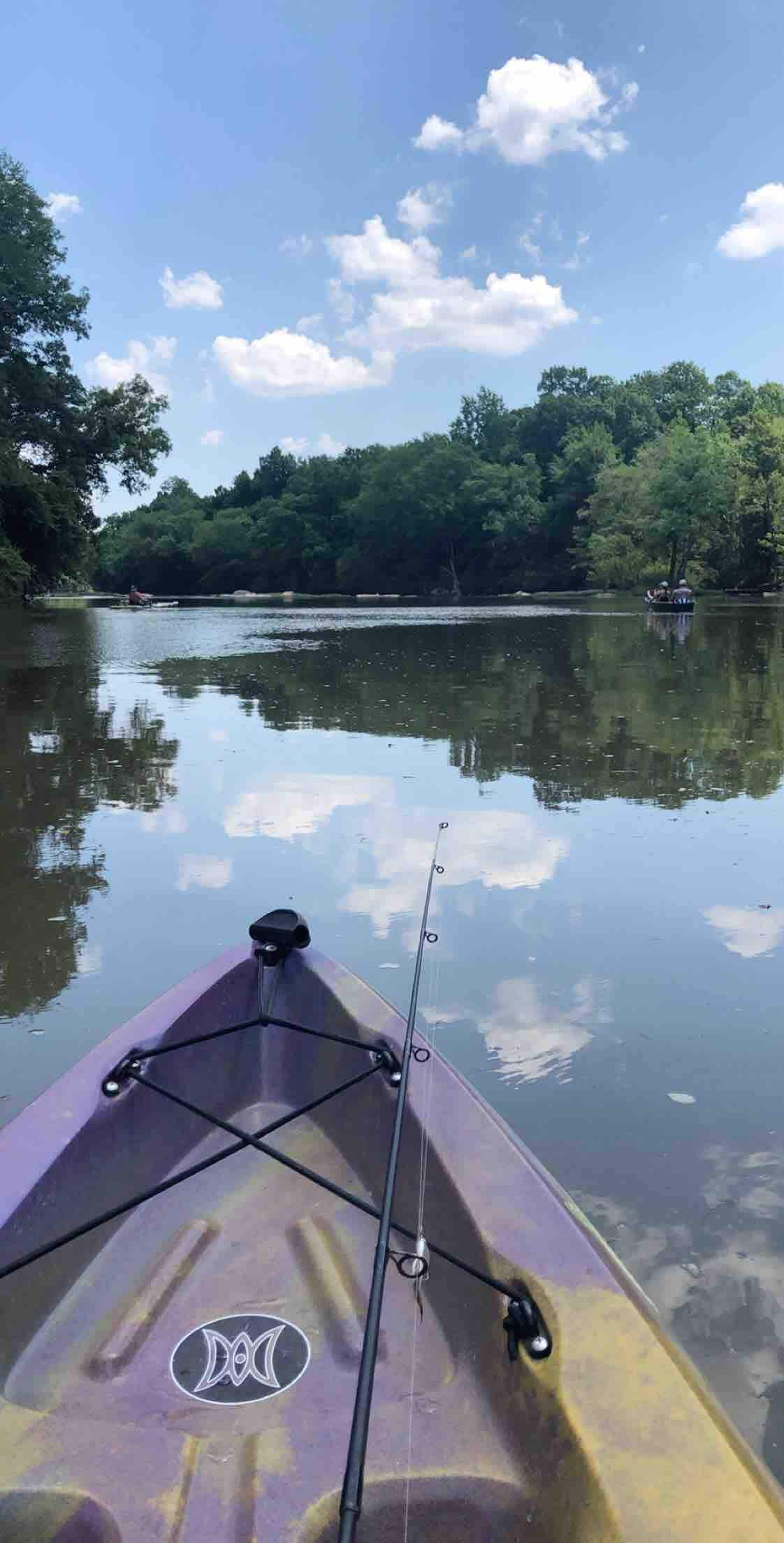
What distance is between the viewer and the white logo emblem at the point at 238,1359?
7.02 ft

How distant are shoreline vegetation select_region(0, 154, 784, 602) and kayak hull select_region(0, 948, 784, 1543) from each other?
104 feet

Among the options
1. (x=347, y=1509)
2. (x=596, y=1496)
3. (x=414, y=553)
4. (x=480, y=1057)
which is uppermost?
(x=414, y=553)

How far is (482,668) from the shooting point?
16.8 metres

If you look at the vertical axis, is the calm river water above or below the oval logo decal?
above

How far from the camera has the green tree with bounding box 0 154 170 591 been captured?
117 feet

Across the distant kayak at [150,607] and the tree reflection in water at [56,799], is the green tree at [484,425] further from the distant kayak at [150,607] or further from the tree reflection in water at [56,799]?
the tree reflection in water at [56,799]

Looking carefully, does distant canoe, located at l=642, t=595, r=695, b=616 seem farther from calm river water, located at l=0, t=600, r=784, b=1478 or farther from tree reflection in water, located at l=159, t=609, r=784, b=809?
calm river water, located at l=0, t=600, r=784, b=1478

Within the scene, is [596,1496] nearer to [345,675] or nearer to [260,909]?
[260,909]

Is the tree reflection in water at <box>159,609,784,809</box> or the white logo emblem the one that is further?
the tree reflection in water at <box>159,609,784,809</box>

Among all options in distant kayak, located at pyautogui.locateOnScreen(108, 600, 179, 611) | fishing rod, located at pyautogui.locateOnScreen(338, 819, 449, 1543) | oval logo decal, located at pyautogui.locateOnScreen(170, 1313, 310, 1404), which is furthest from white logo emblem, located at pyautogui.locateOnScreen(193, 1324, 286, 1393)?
distant kayak, located at pyautogui.locateOnScreen(108, 600, 179, 611)

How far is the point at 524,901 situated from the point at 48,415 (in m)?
39.6

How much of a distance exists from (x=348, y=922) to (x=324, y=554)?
3546 inches

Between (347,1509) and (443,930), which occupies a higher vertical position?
(347,1509)

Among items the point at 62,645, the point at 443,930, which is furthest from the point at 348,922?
the point at 62,645
